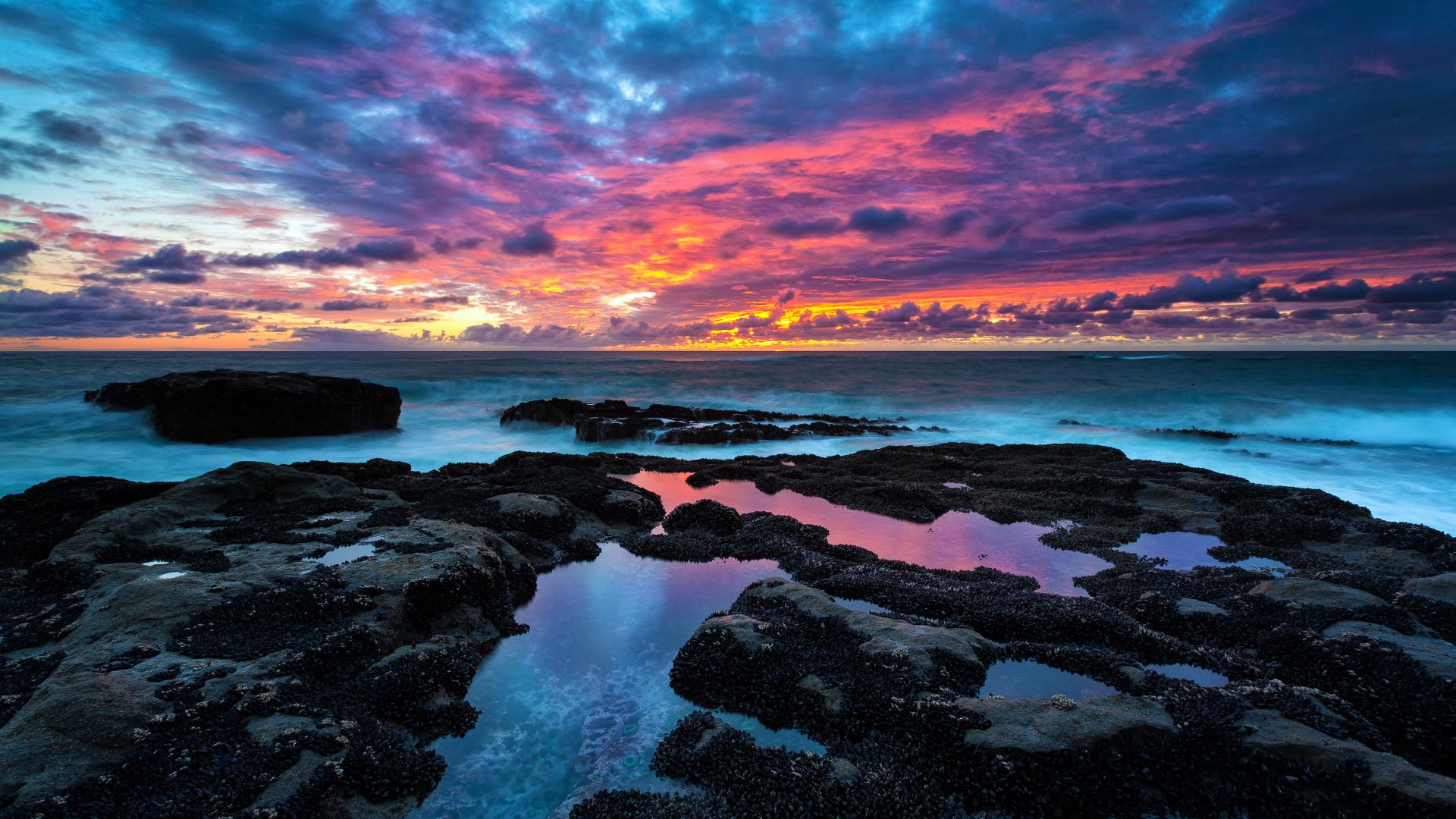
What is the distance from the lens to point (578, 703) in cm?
594

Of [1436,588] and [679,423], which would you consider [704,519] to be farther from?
[679,423]

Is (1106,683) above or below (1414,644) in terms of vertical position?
below

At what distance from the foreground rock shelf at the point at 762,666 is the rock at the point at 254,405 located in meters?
14.8

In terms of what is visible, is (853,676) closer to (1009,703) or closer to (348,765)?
(1009,703)

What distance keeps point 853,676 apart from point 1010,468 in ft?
44.6

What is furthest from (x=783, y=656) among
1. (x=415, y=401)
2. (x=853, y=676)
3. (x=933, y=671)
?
(x=415, y=401)

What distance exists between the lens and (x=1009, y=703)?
534 cm

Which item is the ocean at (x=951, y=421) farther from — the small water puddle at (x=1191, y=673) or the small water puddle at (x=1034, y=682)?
Answer: the small water puddle at (x=1034, y=682)

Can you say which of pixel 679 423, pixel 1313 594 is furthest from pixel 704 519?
pixel 679 423

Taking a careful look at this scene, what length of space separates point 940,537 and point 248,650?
1096 cm

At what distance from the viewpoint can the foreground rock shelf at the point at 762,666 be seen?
451cm

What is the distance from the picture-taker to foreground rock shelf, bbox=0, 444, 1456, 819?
14.8 feet

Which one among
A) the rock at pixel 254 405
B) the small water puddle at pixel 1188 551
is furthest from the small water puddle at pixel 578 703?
the rock at pixel 254 405

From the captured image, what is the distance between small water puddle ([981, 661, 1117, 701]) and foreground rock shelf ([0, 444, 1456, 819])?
135 millimetres
